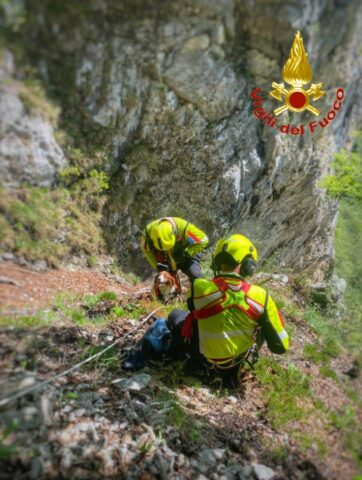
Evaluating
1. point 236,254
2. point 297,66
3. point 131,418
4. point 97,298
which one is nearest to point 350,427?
point 236,254

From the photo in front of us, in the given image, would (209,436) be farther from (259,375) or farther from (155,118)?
(155,118)

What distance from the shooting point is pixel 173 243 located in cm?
507

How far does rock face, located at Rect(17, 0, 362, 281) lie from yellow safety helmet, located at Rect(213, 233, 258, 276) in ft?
10.4

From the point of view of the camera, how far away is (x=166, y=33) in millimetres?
5988

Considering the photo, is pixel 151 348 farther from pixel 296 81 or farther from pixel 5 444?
pixel 296 81

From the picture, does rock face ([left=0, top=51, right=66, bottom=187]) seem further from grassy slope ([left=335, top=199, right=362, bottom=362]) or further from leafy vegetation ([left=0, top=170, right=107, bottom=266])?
grassy slope ([left=335, top=199, right=362, bottom=362])

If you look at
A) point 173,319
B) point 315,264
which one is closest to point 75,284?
point 173,319

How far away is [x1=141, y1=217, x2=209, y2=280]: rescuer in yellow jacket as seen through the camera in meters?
5.03
